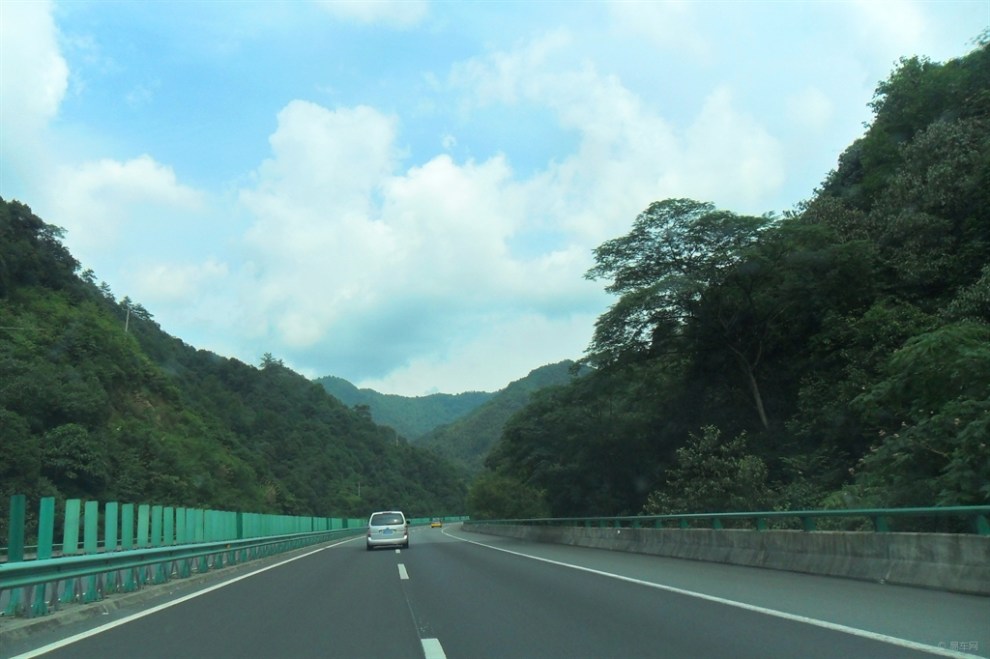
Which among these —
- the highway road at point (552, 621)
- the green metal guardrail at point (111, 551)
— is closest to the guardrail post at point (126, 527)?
the green metal guardrail at point (111, 551)

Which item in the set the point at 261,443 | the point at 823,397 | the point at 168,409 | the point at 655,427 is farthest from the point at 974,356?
the point at 261,443

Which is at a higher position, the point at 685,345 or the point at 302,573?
the point at 685,345

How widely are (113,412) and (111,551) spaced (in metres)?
57.3

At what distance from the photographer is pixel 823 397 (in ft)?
114

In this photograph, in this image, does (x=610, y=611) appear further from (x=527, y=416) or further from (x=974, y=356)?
(x=527, y=416)

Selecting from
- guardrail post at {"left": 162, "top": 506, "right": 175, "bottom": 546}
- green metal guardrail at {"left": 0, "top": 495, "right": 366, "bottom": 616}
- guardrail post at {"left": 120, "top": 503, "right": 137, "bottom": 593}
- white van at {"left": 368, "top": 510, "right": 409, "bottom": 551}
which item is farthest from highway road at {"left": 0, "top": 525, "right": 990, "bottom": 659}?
white van at {"left": 368, "top": 510, "right": 409, "bottom": 551}

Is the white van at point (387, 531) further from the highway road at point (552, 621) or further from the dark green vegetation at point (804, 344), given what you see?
the highway road at point (552, 621)

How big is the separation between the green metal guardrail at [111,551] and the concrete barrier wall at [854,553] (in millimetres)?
11032

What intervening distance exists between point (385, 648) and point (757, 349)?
34.7 metres

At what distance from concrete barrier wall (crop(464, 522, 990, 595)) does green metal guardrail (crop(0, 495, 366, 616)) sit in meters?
11.0

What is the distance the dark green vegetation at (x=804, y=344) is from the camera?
23406 millimetres

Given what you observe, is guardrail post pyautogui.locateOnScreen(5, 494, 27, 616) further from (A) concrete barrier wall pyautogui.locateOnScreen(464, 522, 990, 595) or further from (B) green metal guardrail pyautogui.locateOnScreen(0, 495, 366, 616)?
(A) concrete barrier wall pyautogui.locateOnScreen(464, 522, 990, 595)

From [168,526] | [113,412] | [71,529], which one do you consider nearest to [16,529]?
[71,529]

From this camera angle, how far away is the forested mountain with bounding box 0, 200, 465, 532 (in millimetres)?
55656
